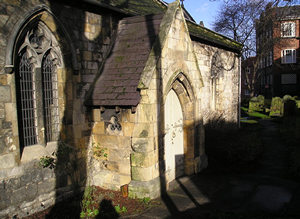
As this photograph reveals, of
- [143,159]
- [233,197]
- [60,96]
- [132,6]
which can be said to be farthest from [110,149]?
[132,6]

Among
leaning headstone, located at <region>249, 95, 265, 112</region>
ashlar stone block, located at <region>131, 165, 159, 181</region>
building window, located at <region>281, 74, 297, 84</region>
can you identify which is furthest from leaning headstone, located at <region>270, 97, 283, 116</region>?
ashlar stone block, located at <region>131, 165, 159, 181</region>

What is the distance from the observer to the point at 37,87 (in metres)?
6.25

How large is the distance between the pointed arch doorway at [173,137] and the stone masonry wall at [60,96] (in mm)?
2205

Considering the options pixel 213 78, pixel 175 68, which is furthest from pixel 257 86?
pixel 175 68

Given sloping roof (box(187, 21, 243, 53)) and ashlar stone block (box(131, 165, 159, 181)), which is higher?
sloping roof (box(187, 21, 243, 53))

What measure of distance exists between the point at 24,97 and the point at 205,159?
629cm

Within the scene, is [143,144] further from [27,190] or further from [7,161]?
[7,161]

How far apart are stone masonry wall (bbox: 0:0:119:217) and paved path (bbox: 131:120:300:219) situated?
7.58 ft

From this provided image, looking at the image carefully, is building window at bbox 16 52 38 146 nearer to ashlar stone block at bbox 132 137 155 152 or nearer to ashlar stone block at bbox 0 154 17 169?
ashlar stone block at bbox 0 154 17 169

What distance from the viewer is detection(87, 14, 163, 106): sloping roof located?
22.2 feet

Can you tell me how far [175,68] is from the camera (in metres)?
7.71

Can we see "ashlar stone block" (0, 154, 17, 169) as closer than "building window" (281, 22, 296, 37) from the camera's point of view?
Yes

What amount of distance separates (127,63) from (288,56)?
39.9 metres

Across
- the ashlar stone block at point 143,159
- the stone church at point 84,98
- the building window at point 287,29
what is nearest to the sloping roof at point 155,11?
the stone church at point 84,98
